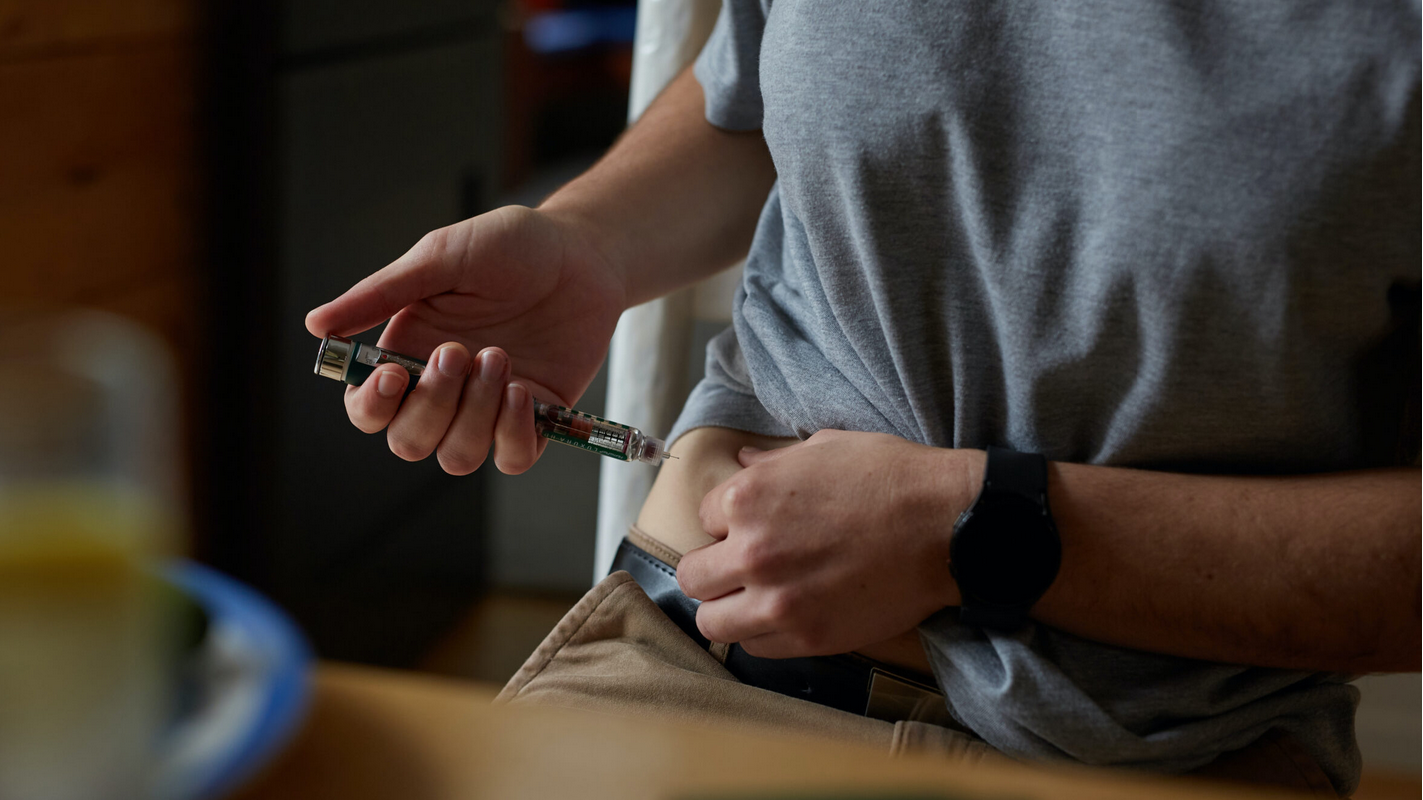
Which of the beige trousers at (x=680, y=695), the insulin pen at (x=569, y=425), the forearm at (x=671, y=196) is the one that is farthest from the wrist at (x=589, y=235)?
the beige trousers at (x=680, y=695)

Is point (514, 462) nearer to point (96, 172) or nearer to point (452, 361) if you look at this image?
point (452, 361)

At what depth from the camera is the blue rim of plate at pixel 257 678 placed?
0.93 ft

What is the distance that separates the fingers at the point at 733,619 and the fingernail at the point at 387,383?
0.22 m

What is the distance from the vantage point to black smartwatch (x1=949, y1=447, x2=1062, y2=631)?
55 centimetres

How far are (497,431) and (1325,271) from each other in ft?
1.52

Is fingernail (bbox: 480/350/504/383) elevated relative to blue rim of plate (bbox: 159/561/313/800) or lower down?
lower down

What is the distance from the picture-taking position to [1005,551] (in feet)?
1.82

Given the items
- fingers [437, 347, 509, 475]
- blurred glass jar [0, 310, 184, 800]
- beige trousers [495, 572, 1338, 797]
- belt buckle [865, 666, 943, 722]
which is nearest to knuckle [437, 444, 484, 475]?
fingers [437, 347, 509, 475]

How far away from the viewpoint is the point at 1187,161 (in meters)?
0.53

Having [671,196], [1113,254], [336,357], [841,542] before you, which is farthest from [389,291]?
[1113,254]

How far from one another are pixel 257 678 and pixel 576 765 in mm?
92

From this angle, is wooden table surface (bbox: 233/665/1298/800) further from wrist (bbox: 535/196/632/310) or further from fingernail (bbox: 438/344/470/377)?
wrist (bbox: 535/196/632/310)

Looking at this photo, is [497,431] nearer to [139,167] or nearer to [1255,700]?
[1255,700]

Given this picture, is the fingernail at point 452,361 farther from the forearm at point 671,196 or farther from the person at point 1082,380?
the forearm at point 671,196
